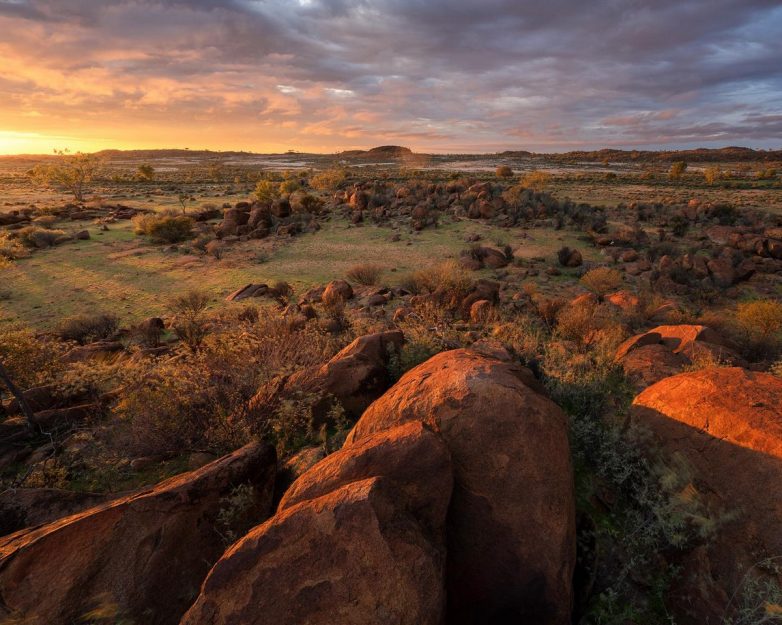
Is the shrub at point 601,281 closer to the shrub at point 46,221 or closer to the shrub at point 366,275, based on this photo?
the shrub at point 366,275

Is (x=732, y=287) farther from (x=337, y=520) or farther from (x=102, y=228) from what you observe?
(x=102, y=228)

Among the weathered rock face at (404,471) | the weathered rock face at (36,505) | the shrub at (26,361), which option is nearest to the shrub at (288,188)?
the shrub at (26,361)

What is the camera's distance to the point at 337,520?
84.4 inches

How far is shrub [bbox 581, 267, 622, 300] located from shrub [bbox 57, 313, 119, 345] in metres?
14.0

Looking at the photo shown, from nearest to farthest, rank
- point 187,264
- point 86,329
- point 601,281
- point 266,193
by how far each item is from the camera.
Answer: point 86,329 < point 601,281 < point 187,264 < point 266,193

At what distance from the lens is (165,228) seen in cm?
2081

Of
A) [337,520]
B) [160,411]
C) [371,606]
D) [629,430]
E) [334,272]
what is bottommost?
[334,272]

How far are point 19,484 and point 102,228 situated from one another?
23625 mm

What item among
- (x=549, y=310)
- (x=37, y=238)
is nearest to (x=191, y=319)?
(x=549, y=310)

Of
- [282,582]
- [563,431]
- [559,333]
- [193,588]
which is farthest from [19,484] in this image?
[559,333]

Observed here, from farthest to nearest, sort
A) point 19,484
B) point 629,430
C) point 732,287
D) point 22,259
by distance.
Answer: point 22,259
point 732,287
point 19,484
point 629,430

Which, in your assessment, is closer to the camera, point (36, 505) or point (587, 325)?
point (36, 505)

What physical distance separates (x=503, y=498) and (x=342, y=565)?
118 cm

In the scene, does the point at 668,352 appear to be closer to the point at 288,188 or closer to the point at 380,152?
the point at 288,188
